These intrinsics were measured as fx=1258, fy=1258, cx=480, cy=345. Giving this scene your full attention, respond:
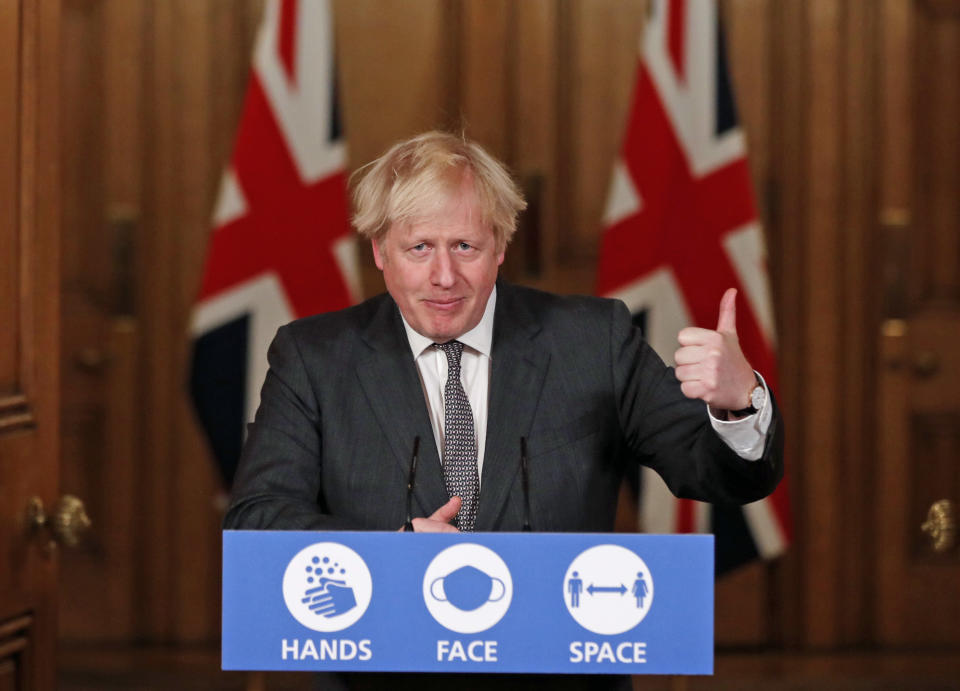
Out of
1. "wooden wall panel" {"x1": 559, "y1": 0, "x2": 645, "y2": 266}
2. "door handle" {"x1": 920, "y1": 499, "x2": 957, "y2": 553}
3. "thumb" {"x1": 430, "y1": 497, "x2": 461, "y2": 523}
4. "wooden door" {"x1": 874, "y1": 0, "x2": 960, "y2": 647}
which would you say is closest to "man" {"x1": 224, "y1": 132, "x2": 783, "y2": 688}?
"thumb" {"x1": 430, "y1": 497, "x2": 461, "y2": 523}

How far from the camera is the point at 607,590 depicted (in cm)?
134

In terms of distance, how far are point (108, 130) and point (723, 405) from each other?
299 centimetres

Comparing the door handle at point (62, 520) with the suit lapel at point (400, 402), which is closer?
the suit lapel at point (400, 402)

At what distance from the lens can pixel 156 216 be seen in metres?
4.09

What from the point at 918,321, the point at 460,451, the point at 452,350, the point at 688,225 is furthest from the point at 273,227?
the point at 918,321

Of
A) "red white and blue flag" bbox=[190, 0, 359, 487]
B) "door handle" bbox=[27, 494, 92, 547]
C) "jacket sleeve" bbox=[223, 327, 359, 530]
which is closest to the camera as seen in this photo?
"jacket sleeve" bbox=[223, 327, 359, 530]

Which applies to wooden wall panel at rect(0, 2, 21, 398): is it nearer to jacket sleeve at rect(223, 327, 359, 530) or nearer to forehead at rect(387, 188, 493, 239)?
jacket sleeve at rect(223, 327, 359, 530)

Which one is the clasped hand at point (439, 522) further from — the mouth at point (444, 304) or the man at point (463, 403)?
the mouth at point (444, 304)

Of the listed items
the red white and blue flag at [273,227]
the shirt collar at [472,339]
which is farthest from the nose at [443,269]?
the red white and blue flag at [273,227]

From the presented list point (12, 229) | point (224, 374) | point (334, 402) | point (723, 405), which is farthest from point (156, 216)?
point (723, 405)

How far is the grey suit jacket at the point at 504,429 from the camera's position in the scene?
5.93ft

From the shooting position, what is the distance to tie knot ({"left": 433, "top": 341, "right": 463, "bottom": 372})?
194cm

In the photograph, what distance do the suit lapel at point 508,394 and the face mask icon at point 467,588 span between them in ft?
1.47

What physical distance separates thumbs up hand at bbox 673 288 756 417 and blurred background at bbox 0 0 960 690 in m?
2.45
